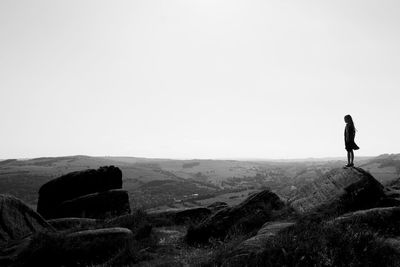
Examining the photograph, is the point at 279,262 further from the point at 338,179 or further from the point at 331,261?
the point at 338,179

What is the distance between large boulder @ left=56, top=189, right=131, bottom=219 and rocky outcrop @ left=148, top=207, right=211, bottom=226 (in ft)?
20.1

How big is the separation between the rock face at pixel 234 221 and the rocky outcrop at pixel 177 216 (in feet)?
17.8

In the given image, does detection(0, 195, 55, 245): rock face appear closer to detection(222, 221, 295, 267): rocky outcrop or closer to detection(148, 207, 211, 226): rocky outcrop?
detection(148, 207, 211, 226): rocky outcrop

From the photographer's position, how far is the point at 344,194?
1311 centimetres

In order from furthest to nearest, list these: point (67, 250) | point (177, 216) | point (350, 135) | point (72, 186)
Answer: point (72, 186), point (177, 216), point (350, 135), point (67, 250)

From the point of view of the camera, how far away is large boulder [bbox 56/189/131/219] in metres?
25.0

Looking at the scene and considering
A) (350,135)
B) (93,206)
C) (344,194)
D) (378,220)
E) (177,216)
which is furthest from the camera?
(93,206)

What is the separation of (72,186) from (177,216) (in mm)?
11966

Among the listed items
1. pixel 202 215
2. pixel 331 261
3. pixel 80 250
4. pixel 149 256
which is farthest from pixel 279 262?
pixel 202 215

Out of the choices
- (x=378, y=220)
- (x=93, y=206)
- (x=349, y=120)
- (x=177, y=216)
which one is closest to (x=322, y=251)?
(x=378, y=220)

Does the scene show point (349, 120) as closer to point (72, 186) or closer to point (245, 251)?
point (245, 251)

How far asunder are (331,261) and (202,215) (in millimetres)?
13821

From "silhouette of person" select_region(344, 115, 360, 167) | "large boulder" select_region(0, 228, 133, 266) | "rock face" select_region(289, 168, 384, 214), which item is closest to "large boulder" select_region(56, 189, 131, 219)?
"large boulder" select_region(0, 228, 133, 266)

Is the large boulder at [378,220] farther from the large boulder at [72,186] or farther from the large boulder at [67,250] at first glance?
the large boulder at [72,186]
